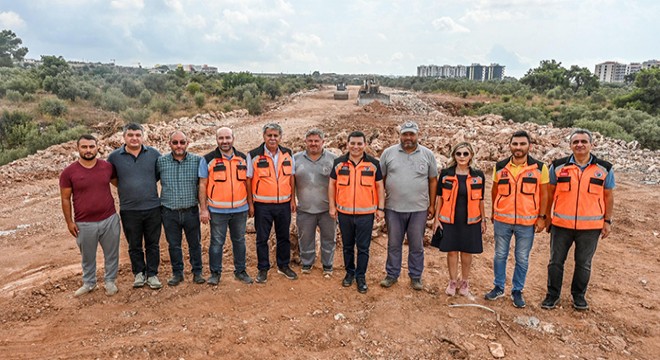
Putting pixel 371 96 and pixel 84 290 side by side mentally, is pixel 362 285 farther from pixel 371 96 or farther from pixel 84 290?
pixel 371 96

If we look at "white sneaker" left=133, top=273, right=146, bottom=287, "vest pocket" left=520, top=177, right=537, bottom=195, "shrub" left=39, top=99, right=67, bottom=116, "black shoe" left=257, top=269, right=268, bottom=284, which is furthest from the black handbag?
"shrub" left=39, top=99, right=67, bottom=116

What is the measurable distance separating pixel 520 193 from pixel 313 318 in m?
2.32

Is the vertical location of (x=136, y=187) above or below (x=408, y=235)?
above

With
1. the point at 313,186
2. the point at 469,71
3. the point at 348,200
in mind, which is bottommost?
the point at 348,200

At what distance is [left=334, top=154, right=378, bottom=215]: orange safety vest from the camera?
179 inches

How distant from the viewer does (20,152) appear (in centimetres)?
1388

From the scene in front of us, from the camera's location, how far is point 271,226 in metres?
4.89

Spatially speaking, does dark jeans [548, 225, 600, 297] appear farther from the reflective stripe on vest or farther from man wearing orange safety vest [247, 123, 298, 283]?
man wearing orange safety vest [247, 123, 298, 283]

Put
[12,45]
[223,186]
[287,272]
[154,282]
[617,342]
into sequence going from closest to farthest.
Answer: [617,342] < [223,186] < [154,282] < [287,272] < [12,45]

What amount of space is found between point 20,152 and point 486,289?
14587 mm

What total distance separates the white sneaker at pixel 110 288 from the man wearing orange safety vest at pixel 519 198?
4007 mm

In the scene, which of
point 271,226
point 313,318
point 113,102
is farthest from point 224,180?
point 113,102

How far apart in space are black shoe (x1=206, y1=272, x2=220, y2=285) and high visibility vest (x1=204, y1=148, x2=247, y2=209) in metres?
0.85

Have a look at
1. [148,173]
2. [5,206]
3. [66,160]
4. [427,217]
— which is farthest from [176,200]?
[66,160]
